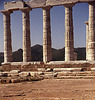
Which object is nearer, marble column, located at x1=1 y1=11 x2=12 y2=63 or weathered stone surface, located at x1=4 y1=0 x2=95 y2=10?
weathered stone surface, located at x1=4 y1=0 x2=95 y2=10

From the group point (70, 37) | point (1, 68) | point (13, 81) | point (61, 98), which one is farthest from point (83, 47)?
point (61, 98)

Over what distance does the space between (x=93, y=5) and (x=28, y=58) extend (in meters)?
13.0

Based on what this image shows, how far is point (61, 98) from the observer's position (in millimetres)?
7699

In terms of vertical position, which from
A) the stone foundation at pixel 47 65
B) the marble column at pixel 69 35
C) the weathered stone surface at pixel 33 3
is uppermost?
the weathered stone surface at pixel 33 3

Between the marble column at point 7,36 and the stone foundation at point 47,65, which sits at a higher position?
the marble column at point 7,36

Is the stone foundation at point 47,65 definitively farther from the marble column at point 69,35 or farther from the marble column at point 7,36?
the marble column at point 7,36

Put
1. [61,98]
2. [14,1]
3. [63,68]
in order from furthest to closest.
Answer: [14,1]
[63,68]
[61,98]

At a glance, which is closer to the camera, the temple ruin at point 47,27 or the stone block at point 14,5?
the temple ruin at point 47,27

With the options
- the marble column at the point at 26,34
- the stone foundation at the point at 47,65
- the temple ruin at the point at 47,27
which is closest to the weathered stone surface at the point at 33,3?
the temple ruin at the point at 47,27

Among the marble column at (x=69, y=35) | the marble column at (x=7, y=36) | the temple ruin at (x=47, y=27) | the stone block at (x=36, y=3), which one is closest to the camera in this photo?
the temple ruin at (x=47, y=27)

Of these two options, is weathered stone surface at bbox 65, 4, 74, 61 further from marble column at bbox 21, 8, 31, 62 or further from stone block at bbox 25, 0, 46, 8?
marble column at bbox 21, 8, 31, 62

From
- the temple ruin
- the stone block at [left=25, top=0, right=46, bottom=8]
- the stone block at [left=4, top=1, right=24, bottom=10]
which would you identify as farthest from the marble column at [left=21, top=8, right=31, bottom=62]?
the stone block at [left=25, top=0, right=46, bottom=8]

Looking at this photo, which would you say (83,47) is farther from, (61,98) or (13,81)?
(61,98)

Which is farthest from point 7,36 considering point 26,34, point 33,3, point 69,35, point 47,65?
point 47,65
